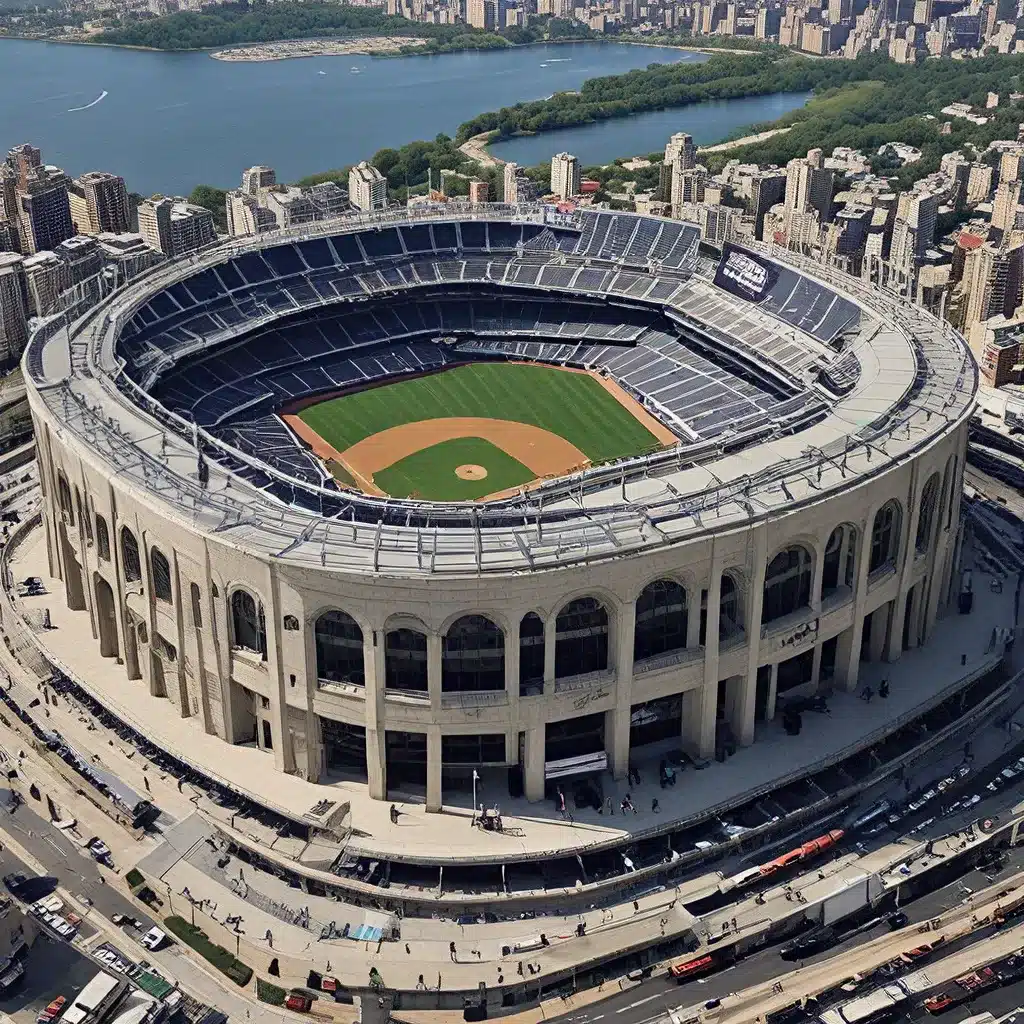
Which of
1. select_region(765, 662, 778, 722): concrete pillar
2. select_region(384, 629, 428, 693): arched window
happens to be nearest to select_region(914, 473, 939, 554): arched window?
select_region(765, 662, 778, 722): concrete pillar

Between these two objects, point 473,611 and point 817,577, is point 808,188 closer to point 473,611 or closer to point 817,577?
point 817,577

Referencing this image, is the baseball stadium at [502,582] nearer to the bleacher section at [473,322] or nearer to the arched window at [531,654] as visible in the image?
the arched window at [531,654]

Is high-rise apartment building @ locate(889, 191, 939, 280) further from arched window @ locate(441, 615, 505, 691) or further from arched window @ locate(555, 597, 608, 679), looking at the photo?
arched window @ locate(441, 615, 505, 691)

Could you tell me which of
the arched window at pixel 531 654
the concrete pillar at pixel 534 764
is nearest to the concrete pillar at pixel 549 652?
the arched window at pixel 531 654

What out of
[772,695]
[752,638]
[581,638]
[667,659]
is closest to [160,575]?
[581,638]

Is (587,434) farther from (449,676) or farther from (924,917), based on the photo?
(924,917)
